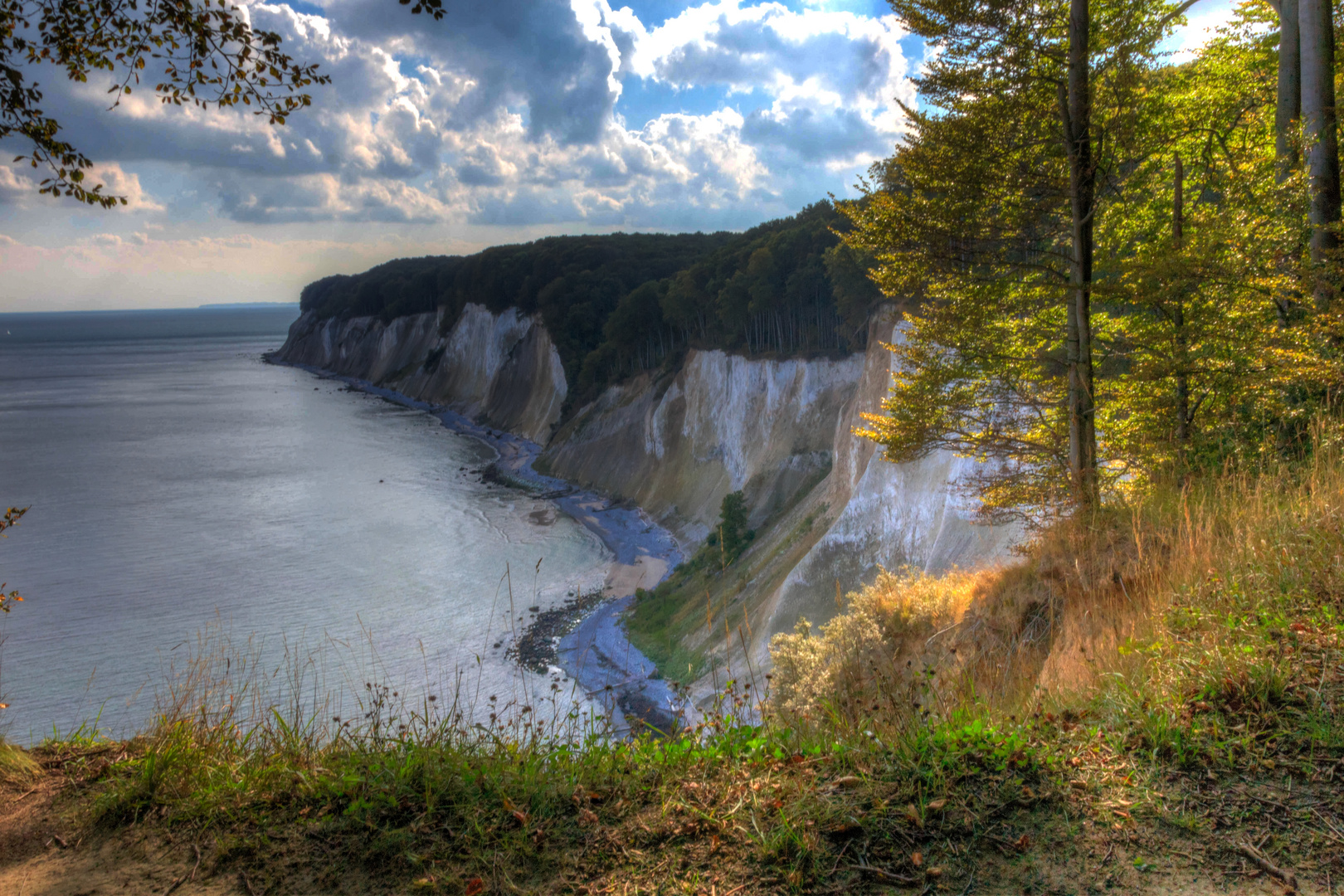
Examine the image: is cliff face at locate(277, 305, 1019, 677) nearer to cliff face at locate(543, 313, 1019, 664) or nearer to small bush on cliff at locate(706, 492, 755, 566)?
cliff face at locate(543, 313, 1019, 664)

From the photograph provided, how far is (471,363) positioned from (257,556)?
2061 inches

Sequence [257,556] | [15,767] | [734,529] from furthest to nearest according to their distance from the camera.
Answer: [257,556] < [734,529] < [15,767]

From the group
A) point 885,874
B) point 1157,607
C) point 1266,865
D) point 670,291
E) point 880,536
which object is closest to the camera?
point 1266,865

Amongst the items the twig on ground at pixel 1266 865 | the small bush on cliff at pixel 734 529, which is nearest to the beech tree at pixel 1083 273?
the twig on ground at pixel 1266 865

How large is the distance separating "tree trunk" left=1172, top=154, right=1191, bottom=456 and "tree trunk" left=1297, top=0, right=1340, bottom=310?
1546mm

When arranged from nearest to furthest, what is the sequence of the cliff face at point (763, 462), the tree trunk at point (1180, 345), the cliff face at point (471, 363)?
the tree trunk at point (1180, 345) < the cliff face at point (763, 462) < the cliff face at point (471, 363)

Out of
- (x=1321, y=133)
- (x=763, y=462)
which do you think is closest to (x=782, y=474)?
(x=763, y=462)

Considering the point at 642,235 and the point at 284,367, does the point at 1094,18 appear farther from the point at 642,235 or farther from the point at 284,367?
the point at 284,367

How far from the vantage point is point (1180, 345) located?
1048cm

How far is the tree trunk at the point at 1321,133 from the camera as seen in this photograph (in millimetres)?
9281

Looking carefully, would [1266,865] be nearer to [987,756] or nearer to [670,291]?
[987,756]

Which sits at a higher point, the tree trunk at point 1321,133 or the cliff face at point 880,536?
the tree trunk at point 1321,133

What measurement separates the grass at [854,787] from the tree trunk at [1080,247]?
6.53 meters

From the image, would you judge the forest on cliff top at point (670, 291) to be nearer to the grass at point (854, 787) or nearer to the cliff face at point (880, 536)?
the cliff face at point (880, 536)
